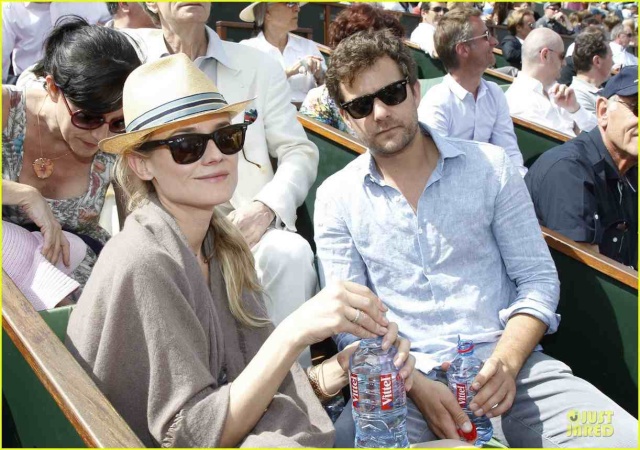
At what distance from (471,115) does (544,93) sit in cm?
125

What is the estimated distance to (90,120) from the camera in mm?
2160

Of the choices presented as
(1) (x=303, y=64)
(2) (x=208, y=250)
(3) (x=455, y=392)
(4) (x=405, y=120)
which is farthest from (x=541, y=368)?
(1) (x=303, y=64)

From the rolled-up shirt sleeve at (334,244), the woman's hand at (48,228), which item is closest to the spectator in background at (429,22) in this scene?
the rolled-up shirt sleeve at (334,244)

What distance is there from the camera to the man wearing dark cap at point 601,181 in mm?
2619

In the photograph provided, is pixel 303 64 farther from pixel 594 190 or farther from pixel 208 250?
pixel 208 250

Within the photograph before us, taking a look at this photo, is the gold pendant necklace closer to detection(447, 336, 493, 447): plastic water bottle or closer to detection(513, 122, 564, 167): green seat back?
detection(447, 336, 493, 447): plastic water bottle

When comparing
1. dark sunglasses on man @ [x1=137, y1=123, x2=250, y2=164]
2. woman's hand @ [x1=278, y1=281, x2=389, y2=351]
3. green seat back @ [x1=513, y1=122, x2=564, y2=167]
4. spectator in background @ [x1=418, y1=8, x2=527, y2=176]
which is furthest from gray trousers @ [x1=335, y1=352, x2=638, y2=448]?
green seat back @ [x1=513, y1=122, x2=564, y2=167]

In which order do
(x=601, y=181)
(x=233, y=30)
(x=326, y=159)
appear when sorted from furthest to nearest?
(x=233, y=30) → (x=326, y=159) → (x=601, y=181)

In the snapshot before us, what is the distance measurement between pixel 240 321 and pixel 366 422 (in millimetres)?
452

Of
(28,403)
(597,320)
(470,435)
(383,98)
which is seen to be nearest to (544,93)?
(597,320)

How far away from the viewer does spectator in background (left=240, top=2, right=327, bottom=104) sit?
15.0ft

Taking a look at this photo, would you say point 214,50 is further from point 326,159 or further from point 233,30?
point 233,30

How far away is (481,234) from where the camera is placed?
2244 mm

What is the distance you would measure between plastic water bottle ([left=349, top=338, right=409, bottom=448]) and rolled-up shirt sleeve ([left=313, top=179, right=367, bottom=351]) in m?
0.39
